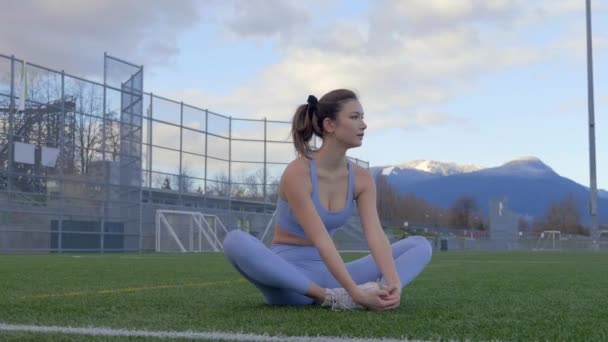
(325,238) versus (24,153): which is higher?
(24,153)

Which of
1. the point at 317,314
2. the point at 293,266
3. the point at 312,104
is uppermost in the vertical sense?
the point at 312,104

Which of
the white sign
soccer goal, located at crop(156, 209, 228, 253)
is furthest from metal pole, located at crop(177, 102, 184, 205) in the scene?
the white sign

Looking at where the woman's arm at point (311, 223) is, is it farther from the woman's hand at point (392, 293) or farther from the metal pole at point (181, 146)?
the metal pole at point (181, 146)

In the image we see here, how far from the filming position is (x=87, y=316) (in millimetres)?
3090

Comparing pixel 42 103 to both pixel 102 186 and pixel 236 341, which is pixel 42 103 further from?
pixel 236 341

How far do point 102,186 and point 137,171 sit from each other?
1.61 metres

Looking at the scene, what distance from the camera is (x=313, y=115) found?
139 inches

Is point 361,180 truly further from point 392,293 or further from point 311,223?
point 392,293

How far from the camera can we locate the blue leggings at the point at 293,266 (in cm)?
328

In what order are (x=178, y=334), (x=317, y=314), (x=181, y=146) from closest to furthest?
(x=178, y=334) < (x=317, y=314) < (x=181, y=146)

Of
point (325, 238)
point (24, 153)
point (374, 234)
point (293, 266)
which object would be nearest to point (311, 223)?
point (325, 238)

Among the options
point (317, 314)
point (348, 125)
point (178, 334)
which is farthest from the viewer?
point (348, 125)

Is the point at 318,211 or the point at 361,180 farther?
the point at 361,180

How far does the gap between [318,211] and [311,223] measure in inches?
6.6
